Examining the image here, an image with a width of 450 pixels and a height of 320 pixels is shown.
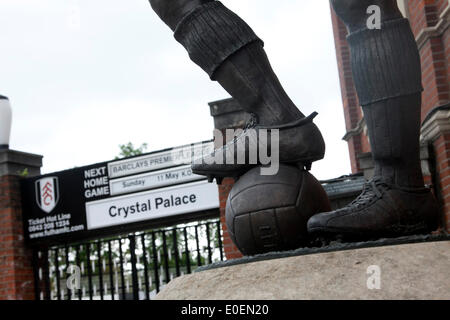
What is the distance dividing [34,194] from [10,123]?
1.31 metres

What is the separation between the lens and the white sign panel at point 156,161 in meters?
7.94

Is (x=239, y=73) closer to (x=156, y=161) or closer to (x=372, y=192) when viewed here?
(x=372, y=192)

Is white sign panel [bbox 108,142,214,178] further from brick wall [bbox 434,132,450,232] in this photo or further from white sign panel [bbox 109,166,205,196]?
brick wall [bbox 434,132,450,232]

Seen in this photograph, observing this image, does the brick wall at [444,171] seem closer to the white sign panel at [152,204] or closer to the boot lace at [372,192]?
the white sign panel at [152,204]

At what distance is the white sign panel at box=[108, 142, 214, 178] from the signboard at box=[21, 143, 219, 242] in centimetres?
1

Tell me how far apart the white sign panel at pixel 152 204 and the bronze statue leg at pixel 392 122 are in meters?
5.65

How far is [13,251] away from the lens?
8.80 meters

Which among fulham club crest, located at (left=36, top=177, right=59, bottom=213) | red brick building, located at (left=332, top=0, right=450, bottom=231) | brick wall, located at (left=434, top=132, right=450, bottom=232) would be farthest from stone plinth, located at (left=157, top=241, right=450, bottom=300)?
fulham club crest, located at (left=36, top=177, right=59, bottom=213)

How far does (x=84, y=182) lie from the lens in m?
8.70

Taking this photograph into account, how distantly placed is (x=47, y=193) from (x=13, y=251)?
3.14ft
